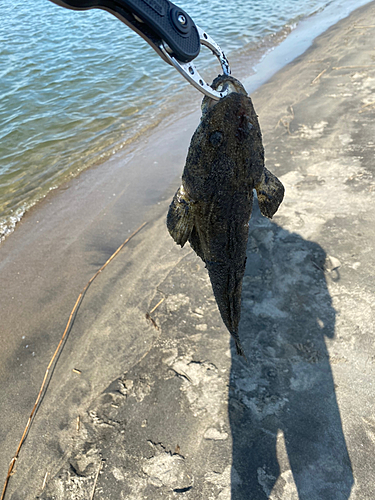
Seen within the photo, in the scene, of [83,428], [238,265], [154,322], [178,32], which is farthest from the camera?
[154,322]

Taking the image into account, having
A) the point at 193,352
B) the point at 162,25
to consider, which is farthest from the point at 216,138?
the point at 193,352

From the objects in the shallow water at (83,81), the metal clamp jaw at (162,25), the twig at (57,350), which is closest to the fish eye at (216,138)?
the metal clamp jaw at (162,25)

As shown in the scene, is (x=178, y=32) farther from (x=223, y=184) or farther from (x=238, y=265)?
(x=238, y=265)

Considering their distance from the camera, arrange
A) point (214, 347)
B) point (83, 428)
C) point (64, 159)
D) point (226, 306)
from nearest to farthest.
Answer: point (226, 306) → point (83, 428) → point (214, 347) → point (64, 159)

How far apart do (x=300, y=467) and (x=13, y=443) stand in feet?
10.7

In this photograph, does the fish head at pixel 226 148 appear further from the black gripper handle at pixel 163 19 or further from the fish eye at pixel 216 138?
the black gripper handle at pixel 163 19

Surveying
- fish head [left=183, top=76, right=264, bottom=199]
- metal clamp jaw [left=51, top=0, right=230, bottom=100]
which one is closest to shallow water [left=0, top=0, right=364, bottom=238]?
fish head [left=183, top=76, right=264, bottom=199]

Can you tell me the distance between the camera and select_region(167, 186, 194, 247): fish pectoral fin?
2738mm

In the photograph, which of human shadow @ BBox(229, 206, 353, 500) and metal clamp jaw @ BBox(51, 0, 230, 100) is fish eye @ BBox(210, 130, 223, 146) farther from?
human shadow @ BBox(229, 206, 353, 500)

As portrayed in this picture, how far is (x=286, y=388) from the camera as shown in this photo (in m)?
3.95

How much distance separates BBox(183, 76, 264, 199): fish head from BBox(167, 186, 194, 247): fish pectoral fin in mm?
104

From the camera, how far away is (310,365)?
4117 millimetres

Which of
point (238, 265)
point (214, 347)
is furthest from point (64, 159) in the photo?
point (238, 265)

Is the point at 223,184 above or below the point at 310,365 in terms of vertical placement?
above
